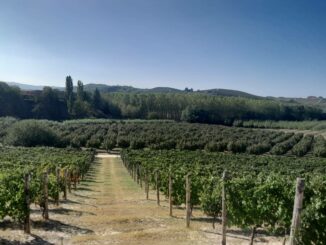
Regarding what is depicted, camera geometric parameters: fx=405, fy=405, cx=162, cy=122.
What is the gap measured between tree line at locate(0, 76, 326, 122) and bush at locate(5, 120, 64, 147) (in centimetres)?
6462

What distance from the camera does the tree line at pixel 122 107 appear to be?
553ft

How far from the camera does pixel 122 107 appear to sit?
18762 cm

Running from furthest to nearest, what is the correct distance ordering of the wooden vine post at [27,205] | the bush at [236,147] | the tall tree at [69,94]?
the tall tree at [69,94]
the bush at [236,147]
the wooden vine post at [27,205]

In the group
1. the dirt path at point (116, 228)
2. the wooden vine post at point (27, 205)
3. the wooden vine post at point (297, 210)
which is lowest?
the dirt path at point (116, 228)

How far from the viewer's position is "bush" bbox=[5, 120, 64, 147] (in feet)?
324

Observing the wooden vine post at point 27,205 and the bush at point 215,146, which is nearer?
the wooden vine post at point 27,205

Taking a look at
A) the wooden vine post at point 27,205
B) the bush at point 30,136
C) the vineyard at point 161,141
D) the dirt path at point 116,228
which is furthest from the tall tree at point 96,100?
the wooden vine post at point 27,205

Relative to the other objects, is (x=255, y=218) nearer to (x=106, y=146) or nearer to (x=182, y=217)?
(x=182, y=217)

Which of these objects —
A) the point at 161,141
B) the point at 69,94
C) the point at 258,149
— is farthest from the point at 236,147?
the point at 69,94

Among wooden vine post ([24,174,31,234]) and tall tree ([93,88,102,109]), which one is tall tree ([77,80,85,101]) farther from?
wooden vine post ([24,174,31,234])

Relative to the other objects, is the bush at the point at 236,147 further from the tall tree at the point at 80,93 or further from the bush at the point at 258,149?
the tall tree at the point at 80,93

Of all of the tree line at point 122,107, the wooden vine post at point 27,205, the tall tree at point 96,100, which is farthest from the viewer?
the tall tree at point 96,100

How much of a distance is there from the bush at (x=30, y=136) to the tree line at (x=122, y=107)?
212 ft

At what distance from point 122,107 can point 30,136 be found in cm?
8986
